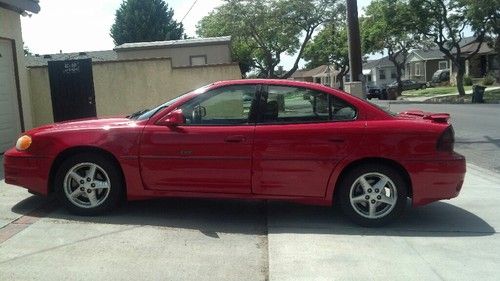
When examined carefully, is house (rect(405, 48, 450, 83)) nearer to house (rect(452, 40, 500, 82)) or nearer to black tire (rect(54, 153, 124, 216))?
house (rect(452, 40, 500, 82))

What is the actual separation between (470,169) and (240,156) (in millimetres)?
5172

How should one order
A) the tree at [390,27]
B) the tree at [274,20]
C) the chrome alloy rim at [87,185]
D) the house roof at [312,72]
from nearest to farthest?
the chrome alloy rim at [87,185], the tree at [390,27], the tree at [274,20], the house roof at [312,72]

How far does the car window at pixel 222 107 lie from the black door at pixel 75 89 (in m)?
8.27

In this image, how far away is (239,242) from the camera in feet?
16.7

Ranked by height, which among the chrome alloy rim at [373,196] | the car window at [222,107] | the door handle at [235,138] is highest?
the car window at [222,107]

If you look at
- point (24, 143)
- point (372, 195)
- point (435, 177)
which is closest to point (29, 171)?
point (24, 143)

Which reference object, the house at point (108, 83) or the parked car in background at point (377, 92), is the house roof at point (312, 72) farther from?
the house at point (108, 83)

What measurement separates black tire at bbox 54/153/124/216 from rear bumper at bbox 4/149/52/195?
0.43 ft

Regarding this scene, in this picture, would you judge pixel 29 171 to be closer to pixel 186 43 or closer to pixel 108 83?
pixel 108 83

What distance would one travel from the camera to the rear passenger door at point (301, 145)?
5492 mm

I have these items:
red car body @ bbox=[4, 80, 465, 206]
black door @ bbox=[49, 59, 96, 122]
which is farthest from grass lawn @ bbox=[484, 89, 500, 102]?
red car body @ bbox=[4, 80, 465, 206]

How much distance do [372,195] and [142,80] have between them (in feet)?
31.7

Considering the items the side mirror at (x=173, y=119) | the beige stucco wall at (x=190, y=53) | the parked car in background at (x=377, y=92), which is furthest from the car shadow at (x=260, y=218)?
the parked car in background at (x=377, y=92)

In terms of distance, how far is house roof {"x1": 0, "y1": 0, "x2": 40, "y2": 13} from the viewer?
10320 millimetres
